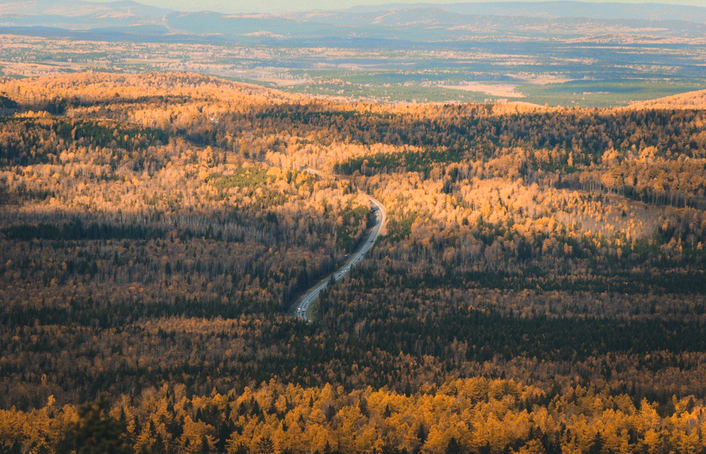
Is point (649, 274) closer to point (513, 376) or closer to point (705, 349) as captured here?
point (705, 349)

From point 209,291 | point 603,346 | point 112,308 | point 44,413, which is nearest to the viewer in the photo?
point 44,413

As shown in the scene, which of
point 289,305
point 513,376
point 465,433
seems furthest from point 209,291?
point 465,433

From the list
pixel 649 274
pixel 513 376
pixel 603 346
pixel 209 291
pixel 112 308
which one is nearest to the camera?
pixel 513 376

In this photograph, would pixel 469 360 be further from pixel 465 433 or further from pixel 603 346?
pixel 465 433

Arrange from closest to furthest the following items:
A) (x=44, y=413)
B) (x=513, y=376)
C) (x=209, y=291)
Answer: (x=44, y=413), (x=513, y=376), (x=209, y=291)

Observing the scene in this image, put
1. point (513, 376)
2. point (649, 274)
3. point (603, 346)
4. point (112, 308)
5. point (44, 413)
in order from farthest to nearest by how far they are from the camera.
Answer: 1. point (649, 274)
2. point (112, 308)
3. point (603, 346)
4. point (513, 376)
5. point (44, 413)

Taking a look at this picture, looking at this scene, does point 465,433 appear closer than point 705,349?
Yes

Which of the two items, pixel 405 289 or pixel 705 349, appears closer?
pixel 705 349

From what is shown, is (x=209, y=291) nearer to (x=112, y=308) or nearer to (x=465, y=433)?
(x=112, y=308)

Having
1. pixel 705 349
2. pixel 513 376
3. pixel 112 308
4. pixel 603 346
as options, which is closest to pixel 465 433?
pixel 513 376
